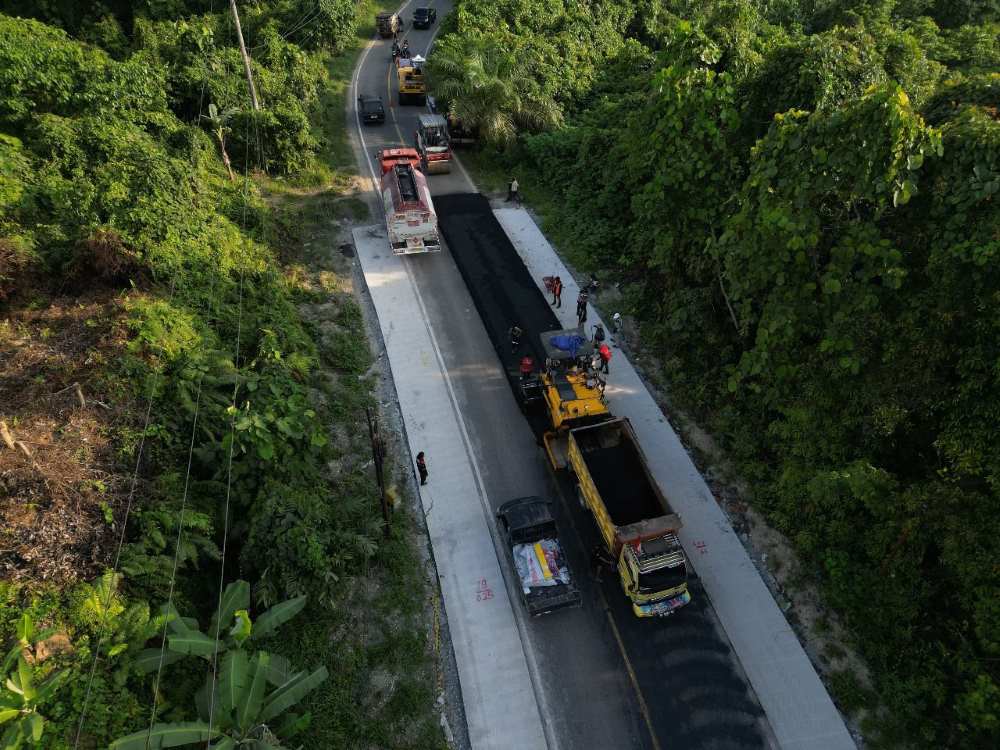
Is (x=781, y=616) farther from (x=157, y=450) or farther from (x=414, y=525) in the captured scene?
(x=157, y=450)

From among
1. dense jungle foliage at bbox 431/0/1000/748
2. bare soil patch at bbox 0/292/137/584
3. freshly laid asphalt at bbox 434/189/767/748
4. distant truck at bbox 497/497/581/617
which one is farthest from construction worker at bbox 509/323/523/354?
bare soil patch at bbox 0/292/137/584

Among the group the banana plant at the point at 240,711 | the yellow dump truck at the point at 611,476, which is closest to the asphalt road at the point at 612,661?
the yellow dump truck at the point at 611,476

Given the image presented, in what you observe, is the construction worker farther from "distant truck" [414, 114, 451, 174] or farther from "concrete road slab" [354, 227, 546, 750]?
"distant truck" [414, 114, 451, 174]

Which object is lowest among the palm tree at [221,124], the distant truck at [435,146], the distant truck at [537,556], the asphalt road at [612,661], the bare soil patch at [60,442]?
the asphalt road at [612,661]

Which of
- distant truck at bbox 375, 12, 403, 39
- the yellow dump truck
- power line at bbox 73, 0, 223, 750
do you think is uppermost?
distant truck at bbox 375, 12, 403, 39

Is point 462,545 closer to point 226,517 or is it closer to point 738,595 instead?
point 226,517

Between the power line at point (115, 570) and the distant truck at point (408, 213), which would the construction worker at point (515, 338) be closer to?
the distant truck at point (408, 213)
